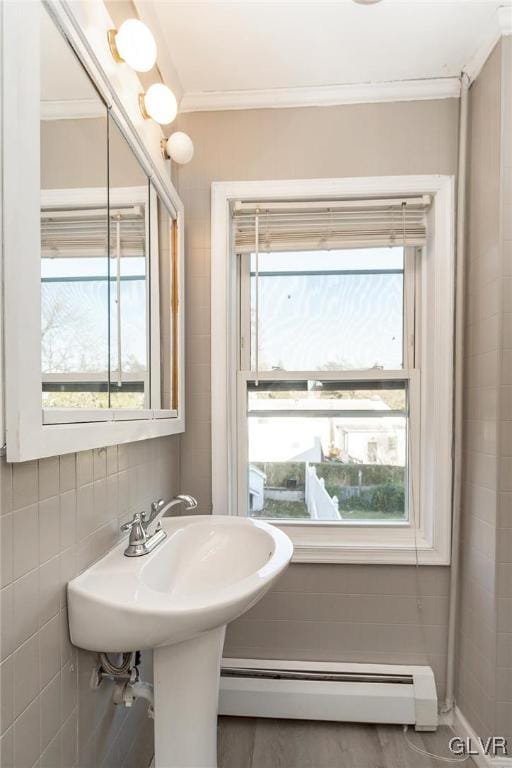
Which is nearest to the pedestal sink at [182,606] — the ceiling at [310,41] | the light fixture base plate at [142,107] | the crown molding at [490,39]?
the light fixture base plate at [142,107]

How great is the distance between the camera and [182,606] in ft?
2.84

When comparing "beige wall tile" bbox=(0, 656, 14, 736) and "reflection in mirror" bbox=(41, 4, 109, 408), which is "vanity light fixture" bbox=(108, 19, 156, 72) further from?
"beige wall tile" bbox=(0, 656, 14, 736)

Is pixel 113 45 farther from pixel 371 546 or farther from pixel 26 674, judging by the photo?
pixel 371 546

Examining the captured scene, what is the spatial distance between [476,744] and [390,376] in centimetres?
130

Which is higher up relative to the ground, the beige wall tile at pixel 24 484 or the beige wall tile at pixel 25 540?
the beige wall tile at pixel 24 484

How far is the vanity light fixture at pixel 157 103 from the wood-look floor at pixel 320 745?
2.06 meters

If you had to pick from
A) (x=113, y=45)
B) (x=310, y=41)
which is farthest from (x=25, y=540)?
(x=310, y=41)

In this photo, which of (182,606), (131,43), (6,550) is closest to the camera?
(6,550)

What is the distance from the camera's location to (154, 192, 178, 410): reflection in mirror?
1.59 m

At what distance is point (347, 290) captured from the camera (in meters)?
1.95

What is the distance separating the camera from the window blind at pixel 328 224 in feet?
6.08

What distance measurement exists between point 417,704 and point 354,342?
1.37m

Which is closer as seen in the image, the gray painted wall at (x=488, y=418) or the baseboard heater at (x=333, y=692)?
the gray painted wall at (x=488, y=418)

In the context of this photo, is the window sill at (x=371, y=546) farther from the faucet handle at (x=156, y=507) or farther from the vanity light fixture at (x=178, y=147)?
the vanity light fixture at (x=178, y=147)
